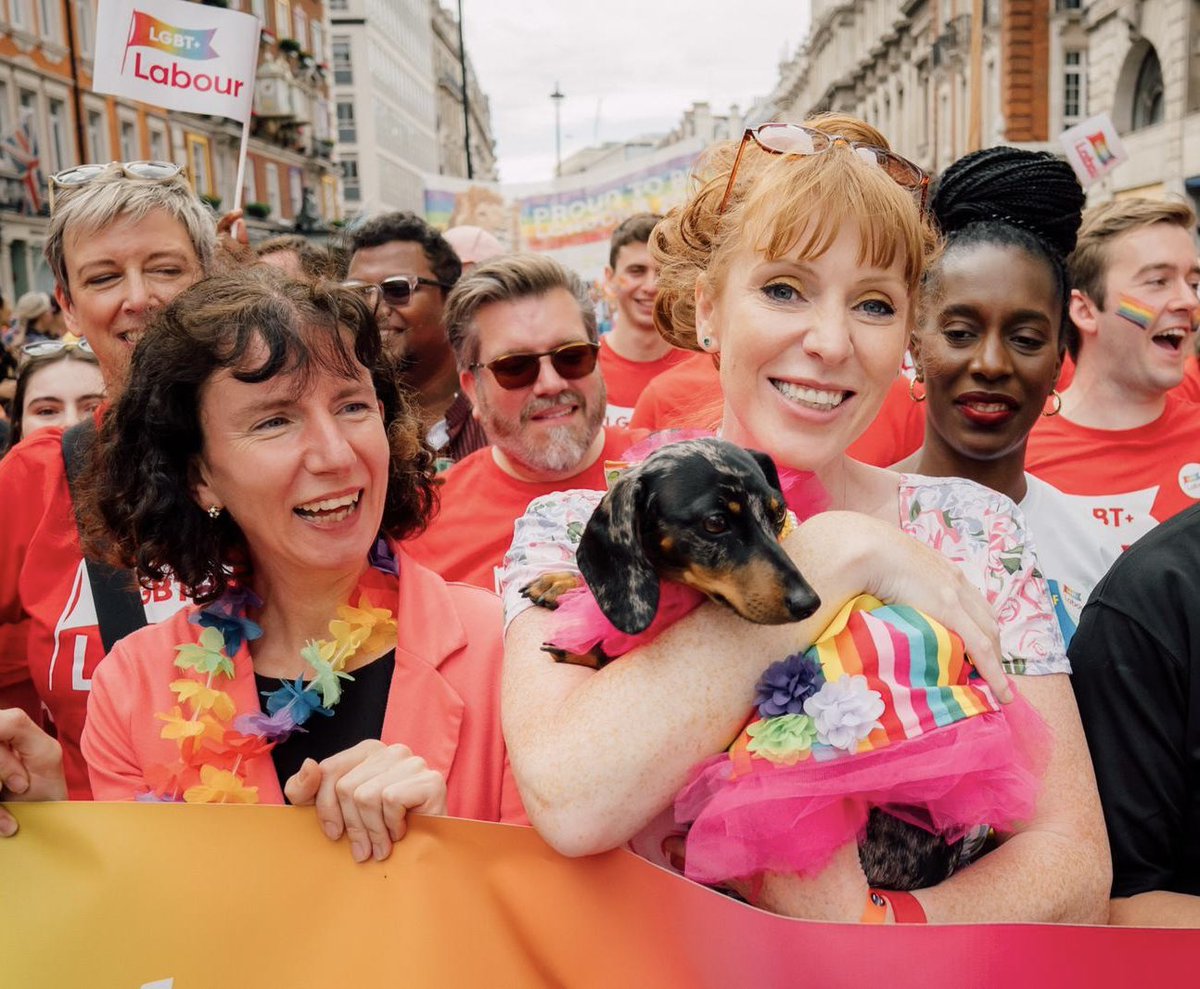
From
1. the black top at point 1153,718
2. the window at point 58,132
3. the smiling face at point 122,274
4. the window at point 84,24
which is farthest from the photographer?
the window at point 84,24

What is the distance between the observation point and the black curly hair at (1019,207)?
9.64 ft

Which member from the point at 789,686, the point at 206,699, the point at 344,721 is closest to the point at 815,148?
the point at 789,686

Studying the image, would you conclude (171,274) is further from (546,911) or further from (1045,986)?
(1045,986)

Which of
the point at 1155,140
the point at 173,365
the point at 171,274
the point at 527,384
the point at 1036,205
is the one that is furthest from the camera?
the point at 1155,140

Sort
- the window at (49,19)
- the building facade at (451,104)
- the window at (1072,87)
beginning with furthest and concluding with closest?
the building facade at (451,104) < the window at (1072,87) < the window at (49,19)

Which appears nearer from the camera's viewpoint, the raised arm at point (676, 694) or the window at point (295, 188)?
the raised arm at point (676, 694)

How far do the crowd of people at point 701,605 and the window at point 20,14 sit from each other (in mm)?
30303

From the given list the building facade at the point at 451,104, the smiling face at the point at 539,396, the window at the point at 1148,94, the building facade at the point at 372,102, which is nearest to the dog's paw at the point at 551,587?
the smiling face at the point at 539,396

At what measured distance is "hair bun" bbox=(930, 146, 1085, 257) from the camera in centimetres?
294

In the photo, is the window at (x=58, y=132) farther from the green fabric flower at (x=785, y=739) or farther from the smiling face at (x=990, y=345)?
the green fabric flower at (x=785, y=739)

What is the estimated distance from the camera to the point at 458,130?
130 meters

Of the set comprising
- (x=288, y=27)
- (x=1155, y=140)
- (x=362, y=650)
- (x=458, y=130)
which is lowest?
(x=362, y=650)

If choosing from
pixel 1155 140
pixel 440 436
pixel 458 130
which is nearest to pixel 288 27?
pixel 1155 140

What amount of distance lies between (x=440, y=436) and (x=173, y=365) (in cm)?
286
